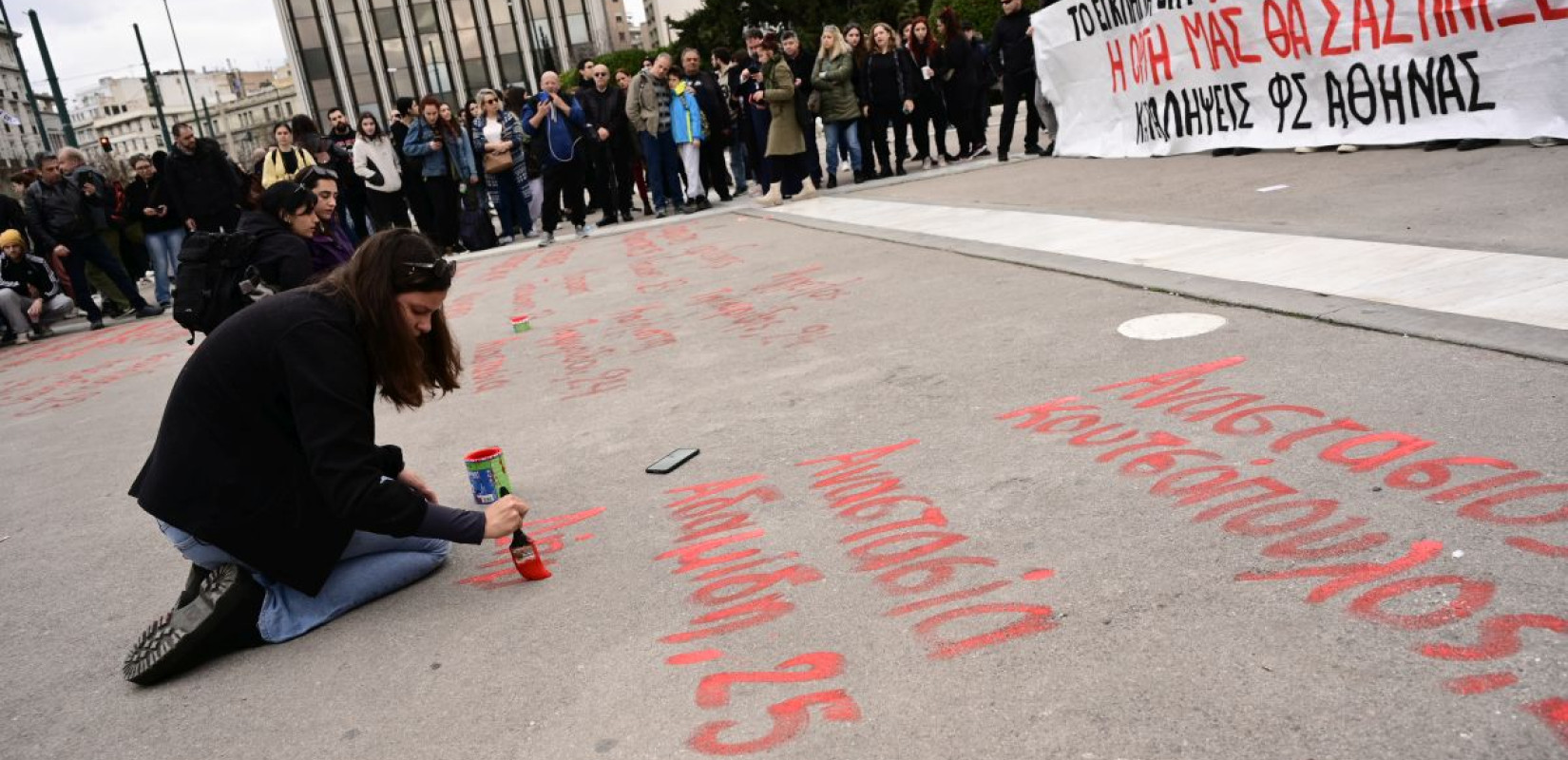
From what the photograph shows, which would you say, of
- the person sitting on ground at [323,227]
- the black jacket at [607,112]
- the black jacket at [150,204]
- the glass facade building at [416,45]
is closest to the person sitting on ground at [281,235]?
the person sitting on ground at [323,227]

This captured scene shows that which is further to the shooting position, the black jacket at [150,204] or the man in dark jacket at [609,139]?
the man in dark jacket at [609,139]

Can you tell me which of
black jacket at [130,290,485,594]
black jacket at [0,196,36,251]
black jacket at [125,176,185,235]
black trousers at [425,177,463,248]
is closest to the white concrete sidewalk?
black jacket at [130,290,485,594]

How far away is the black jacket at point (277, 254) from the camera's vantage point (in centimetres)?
521

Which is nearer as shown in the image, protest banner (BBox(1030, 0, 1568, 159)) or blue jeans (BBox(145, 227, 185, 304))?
protest banner (BBox(1030, 0, 1568, 159))

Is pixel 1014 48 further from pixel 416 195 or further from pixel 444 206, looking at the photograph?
pixel 416 195

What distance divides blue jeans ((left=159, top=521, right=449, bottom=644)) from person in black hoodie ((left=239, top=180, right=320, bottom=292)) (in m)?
2.03

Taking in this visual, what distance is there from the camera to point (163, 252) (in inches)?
530

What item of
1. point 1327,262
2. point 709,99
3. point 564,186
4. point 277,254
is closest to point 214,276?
point 277,254

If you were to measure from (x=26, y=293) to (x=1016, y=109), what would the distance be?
11.7 m

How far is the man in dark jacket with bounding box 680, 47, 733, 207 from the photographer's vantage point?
13.7 meters

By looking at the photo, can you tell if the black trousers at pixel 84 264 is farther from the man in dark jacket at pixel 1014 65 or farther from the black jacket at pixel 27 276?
the man in dark jacket at pixel 1014 65

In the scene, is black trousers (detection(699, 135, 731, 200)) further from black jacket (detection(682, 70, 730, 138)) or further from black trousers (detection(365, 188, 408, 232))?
black trousers (detection(365, 188, 408, 232))

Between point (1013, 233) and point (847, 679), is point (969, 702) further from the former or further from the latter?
point (1013, 233)

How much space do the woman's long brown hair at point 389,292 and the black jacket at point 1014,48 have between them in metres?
11.3
